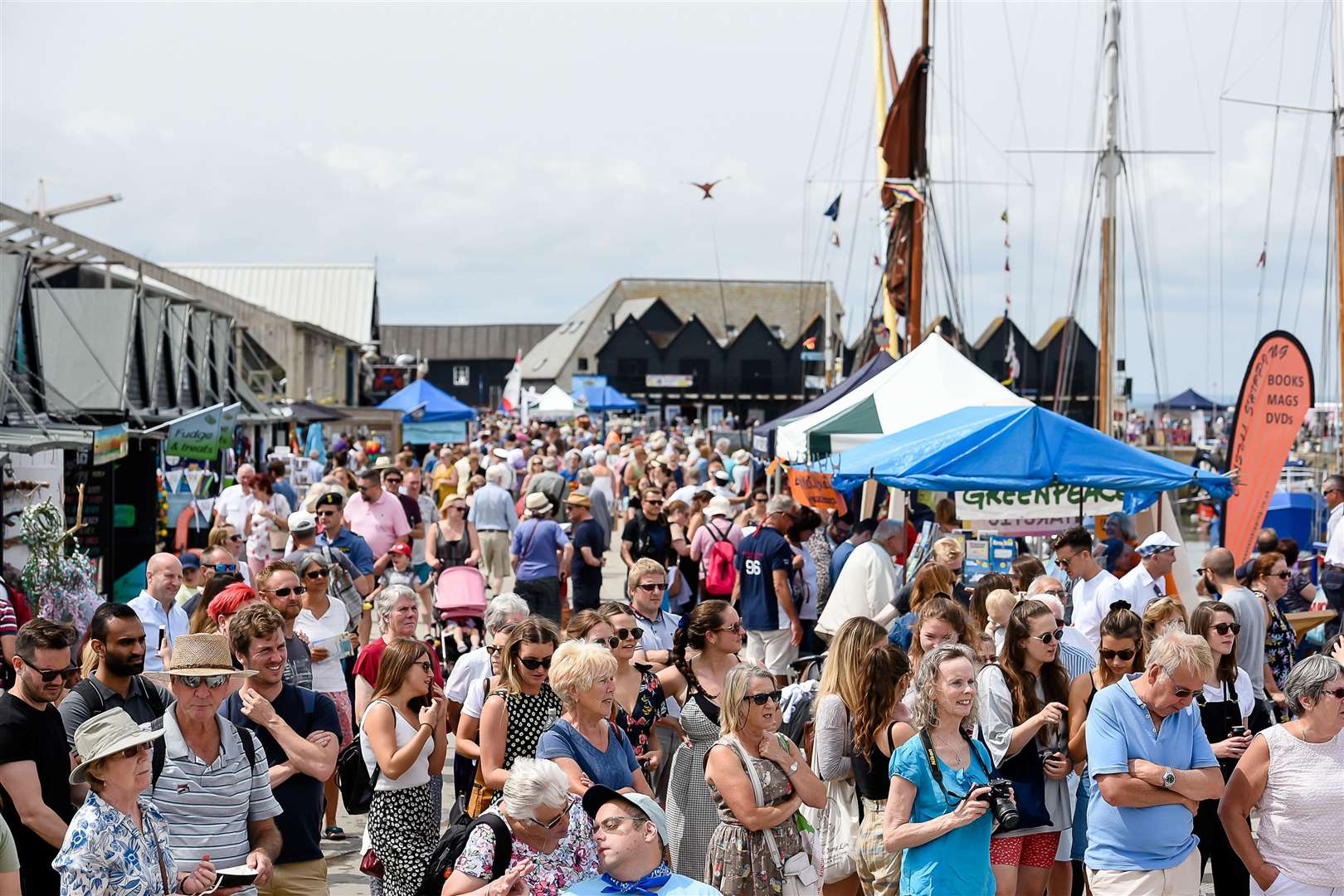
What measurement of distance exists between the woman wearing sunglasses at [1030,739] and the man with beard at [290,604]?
335 centimetres

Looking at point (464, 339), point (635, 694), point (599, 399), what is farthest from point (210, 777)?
point (464, 339)

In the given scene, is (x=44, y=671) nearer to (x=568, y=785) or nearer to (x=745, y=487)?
(x=568, y=785)

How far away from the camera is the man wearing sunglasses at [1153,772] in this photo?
5355mm

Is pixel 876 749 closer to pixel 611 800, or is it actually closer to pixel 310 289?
pixel 611 800

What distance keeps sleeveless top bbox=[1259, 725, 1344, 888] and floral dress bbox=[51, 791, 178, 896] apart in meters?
3.79

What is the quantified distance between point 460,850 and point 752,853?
4.25 feet

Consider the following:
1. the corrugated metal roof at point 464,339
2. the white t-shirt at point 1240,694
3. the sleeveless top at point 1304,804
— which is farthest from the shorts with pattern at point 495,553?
the corrugated metal roof at point 464,339

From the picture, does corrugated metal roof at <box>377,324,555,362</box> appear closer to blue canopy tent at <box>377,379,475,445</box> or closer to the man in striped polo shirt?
blue canopy tent at <box>377,379,475,445</box>

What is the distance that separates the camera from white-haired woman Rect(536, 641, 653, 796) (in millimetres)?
5195

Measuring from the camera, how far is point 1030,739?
5953mm

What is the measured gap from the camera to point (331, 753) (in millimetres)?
5473

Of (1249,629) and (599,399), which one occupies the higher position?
(599,399)

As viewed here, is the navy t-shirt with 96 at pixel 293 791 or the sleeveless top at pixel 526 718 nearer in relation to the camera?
the navy t-shirt with 96 at pixel 293 791

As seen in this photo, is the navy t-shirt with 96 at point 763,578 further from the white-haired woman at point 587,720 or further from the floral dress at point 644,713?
the white-haired woman at point 587,720
